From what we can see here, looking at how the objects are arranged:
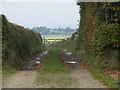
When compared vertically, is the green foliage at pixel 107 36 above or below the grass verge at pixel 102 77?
above

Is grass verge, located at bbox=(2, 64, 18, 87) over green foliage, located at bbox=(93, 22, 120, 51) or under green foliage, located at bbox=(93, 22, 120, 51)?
under

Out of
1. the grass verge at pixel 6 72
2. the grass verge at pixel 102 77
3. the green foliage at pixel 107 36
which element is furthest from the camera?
the green foliage at pixel 107 36

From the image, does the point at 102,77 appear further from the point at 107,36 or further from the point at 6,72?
the point at 6,72

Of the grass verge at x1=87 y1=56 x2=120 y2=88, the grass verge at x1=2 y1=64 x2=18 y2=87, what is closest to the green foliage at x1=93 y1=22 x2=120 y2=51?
the grass verge at x1=87 y1=56 x2=120 y2=88

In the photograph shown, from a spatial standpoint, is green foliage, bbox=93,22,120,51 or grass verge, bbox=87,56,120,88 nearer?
grass verge, bbox=87,56,120,88

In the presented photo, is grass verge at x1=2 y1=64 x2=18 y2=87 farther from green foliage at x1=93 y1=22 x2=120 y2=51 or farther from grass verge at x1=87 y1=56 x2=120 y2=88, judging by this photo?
green foliage at x1=93 y1=22 x2=120 y2=51

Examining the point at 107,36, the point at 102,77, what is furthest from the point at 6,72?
the point at 107,36

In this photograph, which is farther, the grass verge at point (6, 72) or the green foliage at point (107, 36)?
the green foliage at point (107, 36)

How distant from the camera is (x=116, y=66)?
14.5 metres

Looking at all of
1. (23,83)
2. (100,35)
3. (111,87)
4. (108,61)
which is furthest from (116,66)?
(23,83)

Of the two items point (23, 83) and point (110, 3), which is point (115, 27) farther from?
point (23, 83)

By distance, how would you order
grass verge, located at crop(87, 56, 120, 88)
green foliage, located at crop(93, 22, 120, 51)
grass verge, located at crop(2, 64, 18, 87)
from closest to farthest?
grass verge, located at crop(87, 56, 120, 88) → grass verge, located at crop(2, 64, 18, 87) → green foliage, located at crop(93, 22, 120, 51)

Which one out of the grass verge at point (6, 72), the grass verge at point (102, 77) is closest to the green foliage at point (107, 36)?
the grass verge at point (102, 77)

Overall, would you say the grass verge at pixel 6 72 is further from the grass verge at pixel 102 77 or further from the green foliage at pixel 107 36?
the green foliage at pixel 107 36
